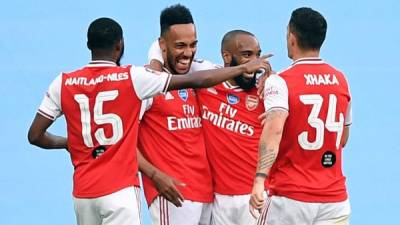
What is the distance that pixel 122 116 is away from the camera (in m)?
6.29

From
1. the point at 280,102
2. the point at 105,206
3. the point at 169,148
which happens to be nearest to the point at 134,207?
the point at 105,206

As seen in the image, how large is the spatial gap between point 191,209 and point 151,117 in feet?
1.94

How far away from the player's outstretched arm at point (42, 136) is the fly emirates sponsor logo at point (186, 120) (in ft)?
2.06

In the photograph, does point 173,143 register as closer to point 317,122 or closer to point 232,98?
point 232,98

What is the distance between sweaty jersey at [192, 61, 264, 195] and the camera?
699 cm

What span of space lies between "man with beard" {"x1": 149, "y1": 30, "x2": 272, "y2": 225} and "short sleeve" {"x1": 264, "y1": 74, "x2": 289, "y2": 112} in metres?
0.94

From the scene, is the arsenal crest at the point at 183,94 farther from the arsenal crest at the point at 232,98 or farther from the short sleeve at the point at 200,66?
the arsenal crest at the point at 232,98

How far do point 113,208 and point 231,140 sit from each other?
1.00m

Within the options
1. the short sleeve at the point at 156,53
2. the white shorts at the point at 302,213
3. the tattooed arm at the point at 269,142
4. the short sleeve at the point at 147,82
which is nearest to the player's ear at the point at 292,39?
the tattooed arm at the point at 269,142

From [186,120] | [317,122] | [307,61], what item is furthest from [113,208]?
[307,61]

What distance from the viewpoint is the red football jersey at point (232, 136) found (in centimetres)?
699

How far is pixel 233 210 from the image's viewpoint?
698cm

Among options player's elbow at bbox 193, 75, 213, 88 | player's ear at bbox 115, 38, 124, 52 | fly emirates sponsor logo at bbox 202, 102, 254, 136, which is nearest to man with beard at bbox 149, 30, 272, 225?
fly emirates sponsor logo at bbox 202, 102, 254, 136

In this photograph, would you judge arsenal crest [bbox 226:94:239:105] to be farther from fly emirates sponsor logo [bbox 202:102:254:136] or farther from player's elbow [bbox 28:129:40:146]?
player's elbow [bbox 28:129:40:146]
